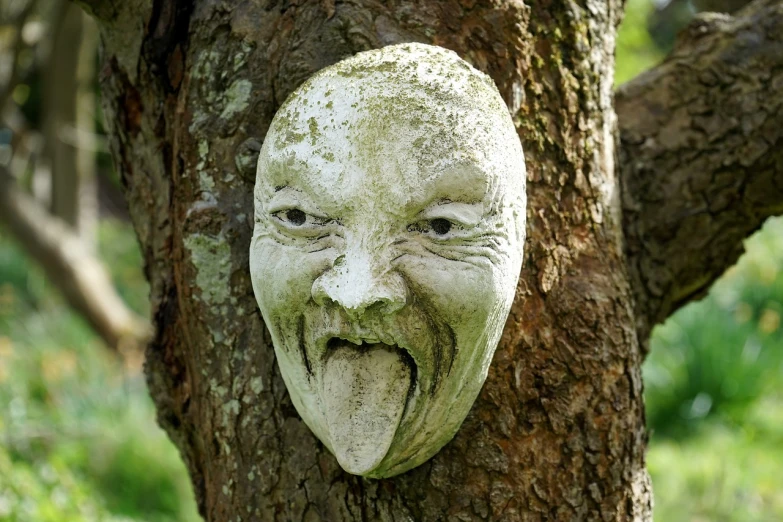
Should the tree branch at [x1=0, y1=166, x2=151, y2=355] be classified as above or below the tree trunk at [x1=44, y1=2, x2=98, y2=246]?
below

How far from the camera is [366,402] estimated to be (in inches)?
53.0

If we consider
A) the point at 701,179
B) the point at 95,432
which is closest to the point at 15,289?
the point at 95,432

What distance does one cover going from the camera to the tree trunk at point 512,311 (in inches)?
59.9

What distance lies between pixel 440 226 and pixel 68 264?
174 inches

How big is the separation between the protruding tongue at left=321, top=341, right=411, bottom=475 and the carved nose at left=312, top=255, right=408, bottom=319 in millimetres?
107

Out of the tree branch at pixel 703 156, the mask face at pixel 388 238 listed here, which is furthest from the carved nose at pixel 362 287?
the tree branch at pixel 703 156

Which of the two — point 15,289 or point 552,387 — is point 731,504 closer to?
point 552,387

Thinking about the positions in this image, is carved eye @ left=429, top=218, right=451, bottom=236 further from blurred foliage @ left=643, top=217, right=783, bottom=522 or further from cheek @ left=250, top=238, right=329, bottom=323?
blurred foliage @ left=643, top=217, right=783, bottom=522

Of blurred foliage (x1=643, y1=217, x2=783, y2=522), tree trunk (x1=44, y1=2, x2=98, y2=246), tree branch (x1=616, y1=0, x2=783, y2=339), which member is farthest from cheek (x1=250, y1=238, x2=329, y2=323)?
tree trunk (x1=44, y1=2, x2=98, y2=246)

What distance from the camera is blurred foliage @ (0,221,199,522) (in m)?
3.05

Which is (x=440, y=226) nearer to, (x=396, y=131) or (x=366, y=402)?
(x=396, y=131)

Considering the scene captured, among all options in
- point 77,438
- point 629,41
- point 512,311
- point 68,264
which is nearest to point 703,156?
point 512,311

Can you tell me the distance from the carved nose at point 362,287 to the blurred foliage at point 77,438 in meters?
2.09

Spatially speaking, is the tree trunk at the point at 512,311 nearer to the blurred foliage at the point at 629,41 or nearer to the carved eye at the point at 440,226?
the carved eye at the point at 440,226
